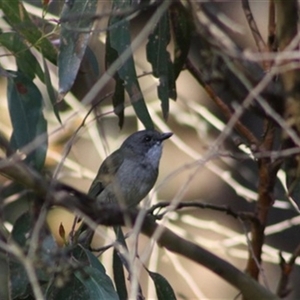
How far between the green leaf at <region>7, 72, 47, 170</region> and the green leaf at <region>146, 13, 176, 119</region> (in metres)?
0.46

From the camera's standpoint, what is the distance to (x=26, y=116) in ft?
11.8

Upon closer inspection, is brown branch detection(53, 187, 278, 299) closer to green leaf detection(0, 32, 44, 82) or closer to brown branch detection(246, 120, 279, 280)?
brown branch detection(246, 120, 279, 280)

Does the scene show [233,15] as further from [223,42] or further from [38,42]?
[223,42]

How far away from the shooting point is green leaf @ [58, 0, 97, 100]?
3402 mm

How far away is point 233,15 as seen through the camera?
6.41 m

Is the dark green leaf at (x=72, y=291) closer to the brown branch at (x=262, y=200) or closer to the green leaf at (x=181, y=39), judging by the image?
the brown branch at (x=262, y=200)

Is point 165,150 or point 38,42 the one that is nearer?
point 38,42

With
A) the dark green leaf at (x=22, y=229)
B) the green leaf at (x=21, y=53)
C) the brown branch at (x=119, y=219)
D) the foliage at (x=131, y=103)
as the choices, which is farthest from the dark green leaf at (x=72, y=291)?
the brown branch at (x=119, y=219)

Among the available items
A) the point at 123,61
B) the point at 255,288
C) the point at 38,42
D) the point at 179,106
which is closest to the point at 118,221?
the point at 255,288

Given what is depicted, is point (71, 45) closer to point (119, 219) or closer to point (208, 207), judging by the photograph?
point (208, 207)

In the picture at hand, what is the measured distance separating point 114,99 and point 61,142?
2.17m

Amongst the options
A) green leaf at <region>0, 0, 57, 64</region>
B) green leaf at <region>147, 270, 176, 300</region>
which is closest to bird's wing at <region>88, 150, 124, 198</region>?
green leaf at <region>0, 0, 57, 64</region>

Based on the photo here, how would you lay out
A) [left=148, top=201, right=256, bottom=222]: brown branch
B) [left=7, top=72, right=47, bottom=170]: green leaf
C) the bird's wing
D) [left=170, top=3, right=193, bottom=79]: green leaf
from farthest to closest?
the bird's wing → [left=170, top=3, right=193, bottom=79]: green leaf → [left=7, top=72, right=47, bottom=170]: green leaf → [left=148, top=201, right=256, bottom=222]: brown branch

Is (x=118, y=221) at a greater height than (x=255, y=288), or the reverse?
(x=118, y=221)
